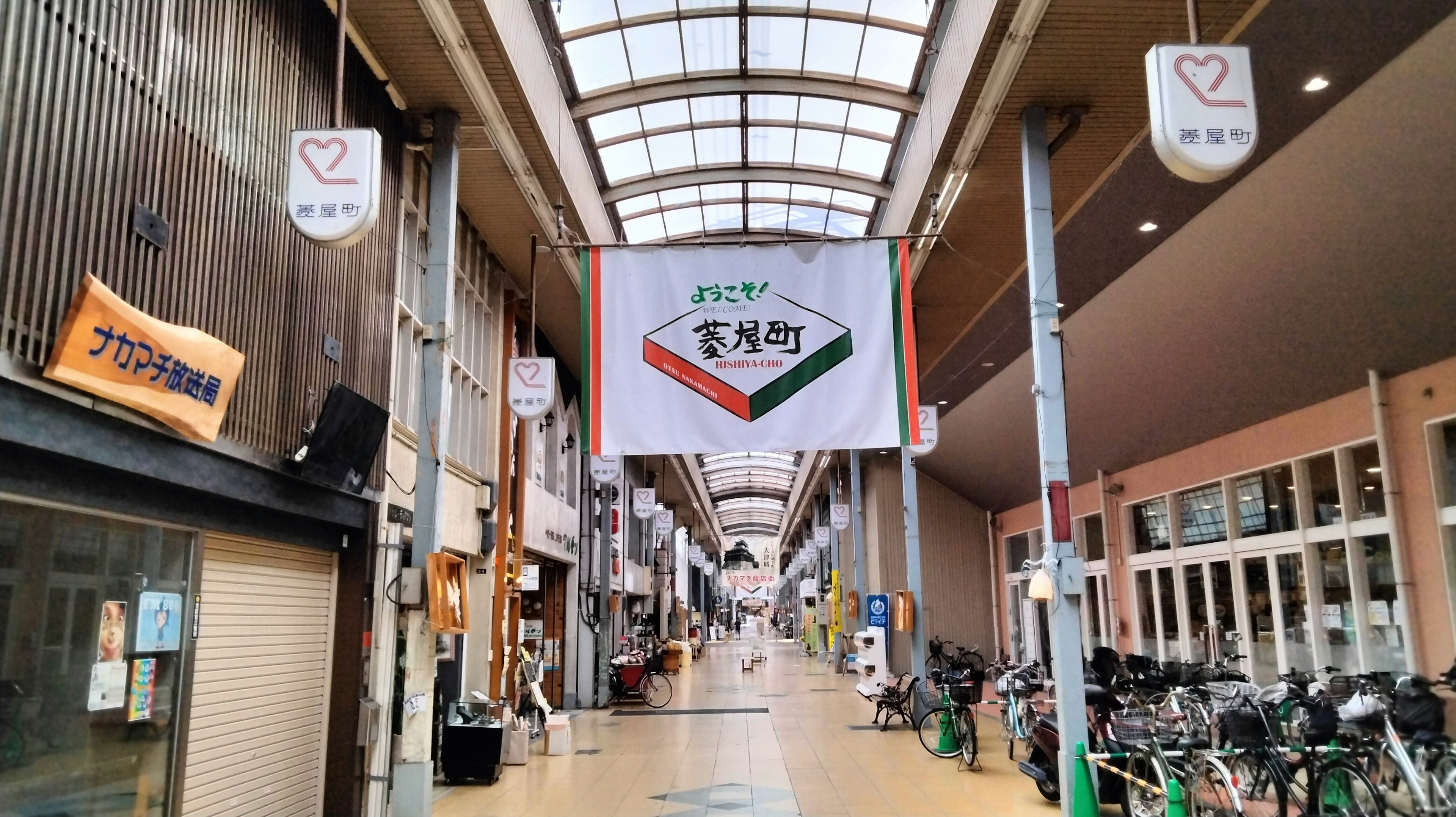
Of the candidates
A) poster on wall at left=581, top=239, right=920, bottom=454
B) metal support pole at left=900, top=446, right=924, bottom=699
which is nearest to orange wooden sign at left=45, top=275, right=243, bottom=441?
poster on wall at left=581, top=239, right=920, bottom=454

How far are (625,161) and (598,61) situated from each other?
2.01 metres

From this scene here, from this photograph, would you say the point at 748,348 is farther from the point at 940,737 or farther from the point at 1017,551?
the point at 1017,551

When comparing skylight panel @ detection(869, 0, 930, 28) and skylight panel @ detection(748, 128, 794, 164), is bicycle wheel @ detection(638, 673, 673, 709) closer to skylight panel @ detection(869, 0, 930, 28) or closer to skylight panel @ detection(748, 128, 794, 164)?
skylight panel @ detection(748, 128, 794, 164)

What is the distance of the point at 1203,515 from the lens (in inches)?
536

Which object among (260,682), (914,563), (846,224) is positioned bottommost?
(260,682)

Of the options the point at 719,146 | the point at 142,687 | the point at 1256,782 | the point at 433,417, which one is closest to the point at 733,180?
the point at 719,146

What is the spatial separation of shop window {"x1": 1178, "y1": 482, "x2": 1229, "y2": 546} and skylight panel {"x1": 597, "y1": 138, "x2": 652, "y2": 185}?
8622mm

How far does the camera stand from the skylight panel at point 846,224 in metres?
13.2

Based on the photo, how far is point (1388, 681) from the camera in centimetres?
792

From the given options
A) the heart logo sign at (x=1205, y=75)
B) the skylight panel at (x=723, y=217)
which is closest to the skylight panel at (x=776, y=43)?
the skylight panel at (x=723, y=217)

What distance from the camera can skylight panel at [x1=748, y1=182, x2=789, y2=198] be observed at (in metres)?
13.1

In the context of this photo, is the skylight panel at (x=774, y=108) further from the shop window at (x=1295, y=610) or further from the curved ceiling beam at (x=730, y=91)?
the shop window at (x=1295, y=610)

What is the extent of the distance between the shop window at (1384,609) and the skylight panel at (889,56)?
21.5 ft

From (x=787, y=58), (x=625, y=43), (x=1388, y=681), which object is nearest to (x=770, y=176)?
(x=787, y=58)
